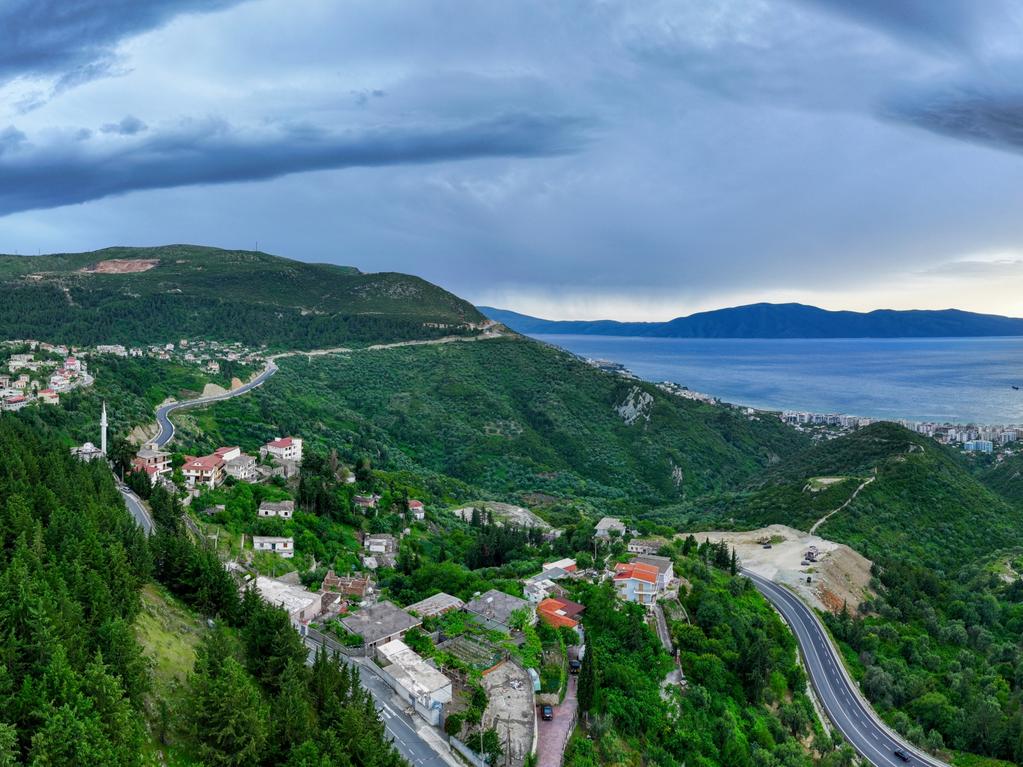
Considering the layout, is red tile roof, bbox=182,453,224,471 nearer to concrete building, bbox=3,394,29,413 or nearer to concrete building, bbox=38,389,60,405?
concrete building, bbox=3,394,29,413

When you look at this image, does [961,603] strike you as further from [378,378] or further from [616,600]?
[378,378]

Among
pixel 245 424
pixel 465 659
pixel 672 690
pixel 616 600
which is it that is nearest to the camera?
pixel 465 659

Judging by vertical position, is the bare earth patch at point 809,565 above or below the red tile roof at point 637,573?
below

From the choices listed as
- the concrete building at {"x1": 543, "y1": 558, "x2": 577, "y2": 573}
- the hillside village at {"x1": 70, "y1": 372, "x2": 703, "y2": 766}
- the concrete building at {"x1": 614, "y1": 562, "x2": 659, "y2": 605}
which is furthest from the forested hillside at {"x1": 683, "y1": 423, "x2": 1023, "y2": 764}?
the concrete building at {"x1": 543, "y1": 558, "x2": 577, "y2": 573}

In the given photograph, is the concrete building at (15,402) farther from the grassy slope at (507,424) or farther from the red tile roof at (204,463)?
the red tile roof at (204,463)

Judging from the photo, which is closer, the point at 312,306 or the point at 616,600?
the point at 616,600

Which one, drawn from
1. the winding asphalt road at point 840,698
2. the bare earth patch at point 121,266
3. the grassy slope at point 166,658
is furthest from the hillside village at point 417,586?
the bare earth patch at point 121,266

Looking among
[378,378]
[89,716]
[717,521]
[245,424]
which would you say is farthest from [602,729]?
[378,378]

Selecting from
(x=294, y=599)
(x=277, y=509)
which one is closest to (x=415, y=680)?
(x=294, y=599)
